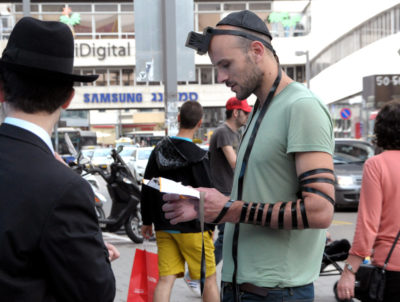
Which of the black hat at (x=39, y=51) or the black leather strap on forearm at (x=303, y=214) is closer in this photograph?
the black hat at (x=39, y=51)

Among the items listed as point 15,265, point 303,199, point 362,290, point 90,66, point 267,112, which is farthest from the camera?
point 90,66

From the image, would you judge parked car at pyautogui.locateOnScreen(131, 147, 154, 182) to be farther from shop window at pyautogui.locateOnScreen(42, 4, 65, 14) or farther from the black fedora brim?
shop window at pyautogui.locateOnScreen(42, 4, 65, 14)

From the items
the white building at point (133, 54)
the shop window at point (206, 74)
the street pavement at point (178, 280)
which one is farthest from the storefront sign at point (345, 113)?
the shop window at point (206, 74)

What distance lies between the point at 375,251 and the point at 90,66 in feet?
176

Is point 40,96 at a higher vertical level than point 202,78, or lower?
lower

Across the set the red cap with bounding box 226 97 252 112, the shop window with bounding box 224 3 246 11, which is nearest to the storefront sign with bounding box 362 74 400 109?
the red cap with bounding box 226 97 252 112

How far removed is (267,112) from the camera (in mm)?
2352

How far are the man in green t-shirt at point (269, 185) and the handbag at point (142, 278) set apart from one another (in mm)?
2282

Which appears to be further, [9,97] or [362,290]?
[362,290]

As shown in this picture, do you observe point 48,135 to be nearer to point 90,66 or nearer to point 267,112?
point 267,112

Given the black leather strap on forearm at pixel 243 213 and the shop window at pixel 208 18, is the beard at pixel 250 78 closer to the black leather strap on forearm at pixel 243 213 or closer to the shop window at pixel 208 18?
the black leather strap on forearm at pixel 243 213

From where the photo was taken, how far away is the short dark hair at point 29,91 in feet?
5.75

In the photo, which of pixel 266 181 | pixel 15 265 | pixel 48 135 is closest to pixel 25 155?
pixel 48 135

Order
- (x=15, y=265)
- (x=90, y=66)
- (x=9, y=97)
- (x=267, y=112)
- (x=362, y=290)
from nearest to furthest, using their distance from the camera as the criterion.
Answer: (x=15, y=265), (x=9, y=97), (x=267, y=112), (x=362, y=290), (x=90, y=66)
